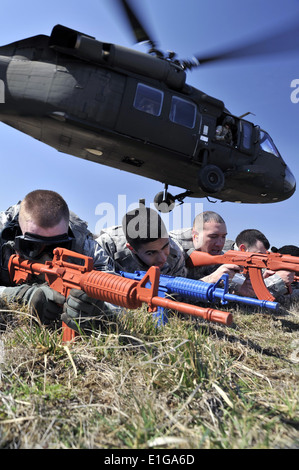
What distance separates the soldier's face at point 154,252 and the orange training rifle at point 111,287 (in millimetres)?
1776

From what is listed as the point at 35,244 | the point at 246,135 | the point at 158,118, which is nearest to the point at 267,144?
the point at 246,135

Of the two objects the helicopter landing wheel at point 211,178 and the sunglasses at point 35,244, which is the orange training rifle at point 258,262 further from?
the helicopter landing wheel at point 211,178

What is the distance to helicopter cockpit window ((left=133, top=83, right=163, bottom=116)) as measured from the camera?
7.80m

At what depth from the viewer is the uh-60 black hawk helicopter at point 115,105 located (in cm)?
737

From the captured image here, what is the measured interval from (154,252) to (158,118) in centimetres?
459

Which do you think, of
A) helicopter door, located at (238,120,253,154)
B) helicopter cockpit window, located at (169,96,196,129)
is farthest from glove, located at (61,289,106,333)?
helicopter door, located at (238,120,253,154)

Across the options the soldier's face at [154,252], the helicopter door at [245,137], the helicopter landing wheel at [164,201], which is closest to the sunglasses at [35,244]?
the soldier's face at [154,252]

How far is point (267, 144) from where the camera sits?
405 inches

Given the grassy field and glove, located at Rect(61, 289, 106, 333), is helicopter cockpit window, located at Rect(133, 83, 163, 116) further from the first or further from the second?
the grassy field

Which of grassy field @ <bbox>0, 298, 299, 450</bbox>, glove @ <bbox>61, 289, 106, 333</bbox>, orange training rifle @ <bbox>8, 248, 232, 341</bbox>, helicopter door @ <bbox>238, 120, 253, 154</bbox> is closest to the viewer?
grassy field @ <bbox>0, 298, 299, 450</bbox>

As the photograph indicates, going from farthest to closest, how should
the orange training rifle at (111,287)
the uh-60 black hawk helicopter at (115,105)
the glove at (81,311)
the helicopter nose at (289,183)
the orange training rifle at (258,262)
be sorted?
the helicopter nose at (289,183), the uh-60 black hawk helicopter at (115,105), the orange training rifle at (258,262), the glove at (81,311), the orange training rifle at (111,287)

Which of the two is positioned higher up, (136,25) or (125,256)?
(136,25)

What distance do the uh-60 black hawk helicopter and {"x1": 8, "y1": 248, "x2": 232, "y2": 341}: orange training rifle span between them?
5.57 meters

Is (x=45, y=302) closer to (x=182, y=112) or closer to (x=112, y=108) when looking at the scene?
(x=112, y=108)
